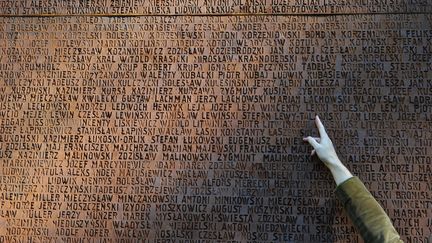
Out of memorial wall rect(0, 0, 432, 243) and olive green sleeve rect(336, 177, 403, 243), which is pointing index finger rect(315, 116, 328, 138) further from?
olive green sleeve rect(336, 177, 403, 243)

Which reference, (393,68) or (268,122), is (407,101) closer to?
(393,68)

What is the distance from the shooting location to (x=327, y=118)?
4.49m

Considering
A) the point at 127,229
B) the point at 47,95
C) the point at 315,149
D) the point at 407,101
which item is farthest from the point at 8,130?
the point at 407,101

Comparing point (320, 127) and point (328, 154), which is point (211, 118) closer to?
point (320, 127)

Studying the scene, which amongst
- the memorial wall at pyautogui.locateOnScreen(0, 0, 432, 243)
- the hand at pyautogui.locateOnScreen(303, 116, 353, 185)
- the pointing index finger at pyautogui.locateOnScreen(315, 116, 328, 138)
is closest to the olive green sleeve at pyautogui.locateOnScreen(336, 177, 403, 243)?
the hand at pyautogui.locateOnScreen(303, 116, 353, 185)

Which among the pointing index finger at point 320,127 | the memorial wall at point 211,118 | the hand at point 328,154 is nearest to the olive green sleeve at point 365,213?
the hand at point 328,154

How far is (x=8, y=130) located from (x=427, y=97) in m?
3.56

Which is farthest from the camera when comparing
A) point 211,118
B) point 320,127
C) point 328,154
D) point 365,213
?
A: point 211,118

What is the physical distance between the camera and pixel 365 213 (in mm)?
3967

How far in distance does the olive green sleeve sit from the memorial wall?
26 cm

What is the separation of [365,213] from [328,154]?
559mm

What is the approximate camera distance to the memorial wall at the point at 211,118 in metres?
4.37

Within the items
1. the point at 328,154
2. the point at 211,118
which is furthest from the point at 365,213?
the point at 211,118

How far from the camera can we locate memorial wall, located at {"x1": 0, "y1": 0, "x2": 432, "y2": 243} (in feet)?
14.3
